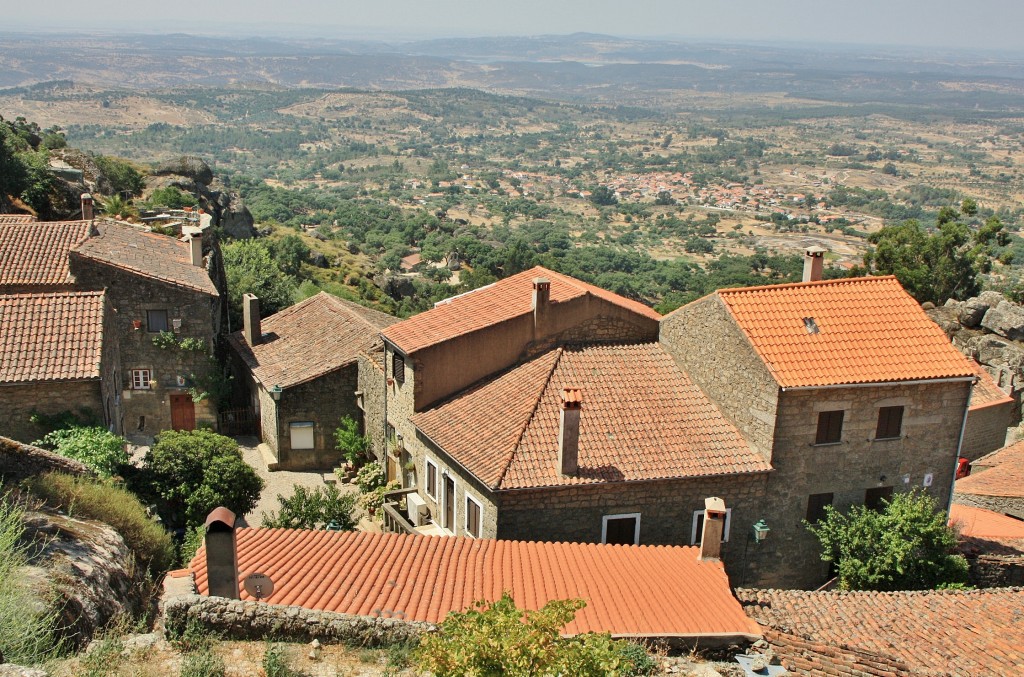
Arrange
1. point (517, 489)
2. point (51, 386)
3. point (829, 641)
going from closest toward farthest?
point (829, 641) → point (517, 489) → point (51, 386)

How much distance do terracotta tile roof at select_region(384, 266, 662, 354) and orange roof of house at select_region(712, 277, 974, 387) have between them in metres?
3.22

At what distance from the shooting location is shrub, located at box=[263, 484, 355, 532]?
19.5 meters

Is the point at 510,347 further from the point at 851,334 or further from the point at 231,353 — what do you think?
the point at 231,353

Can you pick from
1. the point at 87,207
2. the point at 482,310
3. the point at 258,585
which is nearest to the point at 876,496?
the point at 482,310

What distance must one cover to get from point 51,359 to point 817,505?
648 inches

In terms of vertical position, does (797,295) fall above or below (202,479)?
above

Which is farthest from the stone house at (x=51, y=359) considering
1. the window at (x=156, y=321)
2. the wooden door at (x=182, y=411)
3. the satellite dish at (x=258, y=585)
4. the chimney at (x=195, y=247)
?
the chimney at (x=195, y=247)

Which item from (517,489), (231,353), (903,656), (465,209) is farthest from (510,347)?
(465,209)

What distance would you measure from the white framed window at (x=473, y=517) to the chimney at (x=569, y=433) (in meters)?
1.92

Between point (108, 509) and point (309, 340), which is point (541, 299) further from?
point (108, 509)

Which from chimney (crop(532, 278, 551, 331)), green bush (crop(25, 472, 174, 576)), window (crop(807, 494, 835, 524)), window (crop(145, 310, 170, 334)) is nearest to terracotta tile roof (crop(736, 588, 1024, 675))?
window (crop(807, 494, 835, 524))

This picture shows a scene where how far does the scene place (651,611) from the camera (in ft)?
43.9

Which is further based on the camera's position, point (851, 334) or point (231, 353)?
point (231, 353)

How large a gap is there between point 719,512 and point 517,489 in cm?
380
